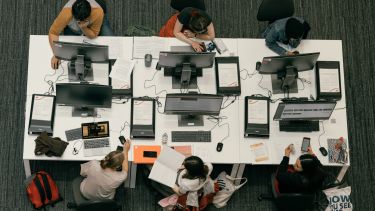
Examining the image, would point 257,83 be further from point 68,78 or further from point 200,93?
point 68,78

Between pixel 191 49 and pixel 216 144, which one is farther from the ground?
pixel 191 49

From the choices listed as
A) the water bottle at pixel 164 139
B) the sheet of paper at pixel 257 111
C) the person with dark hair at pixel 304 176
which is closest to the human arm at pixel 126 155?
the water bottle at pixel 164 139

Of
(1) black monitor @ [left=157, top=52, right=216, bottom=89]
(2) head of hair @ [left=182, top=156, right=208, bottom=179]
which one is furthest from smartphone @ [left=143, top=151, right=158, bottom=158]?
Answer: (1) black monitor @ [left=157, top=52, right=216, bottom=89]

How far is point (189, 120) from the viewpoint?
4.79m

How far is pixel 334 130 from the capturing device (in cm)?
486

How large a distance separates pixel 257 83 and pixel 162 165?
1193 millimetres

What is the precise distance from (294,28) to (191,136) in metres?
1.37

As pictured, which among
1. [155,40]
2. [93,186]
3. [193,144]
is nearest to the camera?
[93,186]

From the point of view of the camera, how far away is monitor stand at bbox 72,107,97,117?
4.70 meters

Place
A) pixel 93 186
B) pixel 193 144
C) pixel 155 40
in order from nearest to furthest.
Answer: pixel 93 186, pixel 193 144, pixel 155 40

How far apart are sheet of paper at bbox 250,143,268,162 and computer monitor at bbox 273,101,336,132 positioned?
288 millimetres

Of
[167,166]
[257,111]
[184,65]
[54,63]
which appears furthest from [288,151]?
[54,63]

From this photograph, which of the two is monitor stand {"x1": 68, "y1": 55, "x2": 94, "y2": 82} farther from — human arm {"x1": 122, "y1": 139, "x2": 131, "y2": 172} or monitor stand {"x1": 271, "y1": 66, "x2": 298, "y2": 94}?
monitor stand {"x1": 271, "y1": 66, "x2": 298, "y2": 94}

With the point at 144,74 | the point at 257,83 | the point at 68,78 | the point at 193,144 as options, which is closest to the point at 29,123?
the point at 68,78
